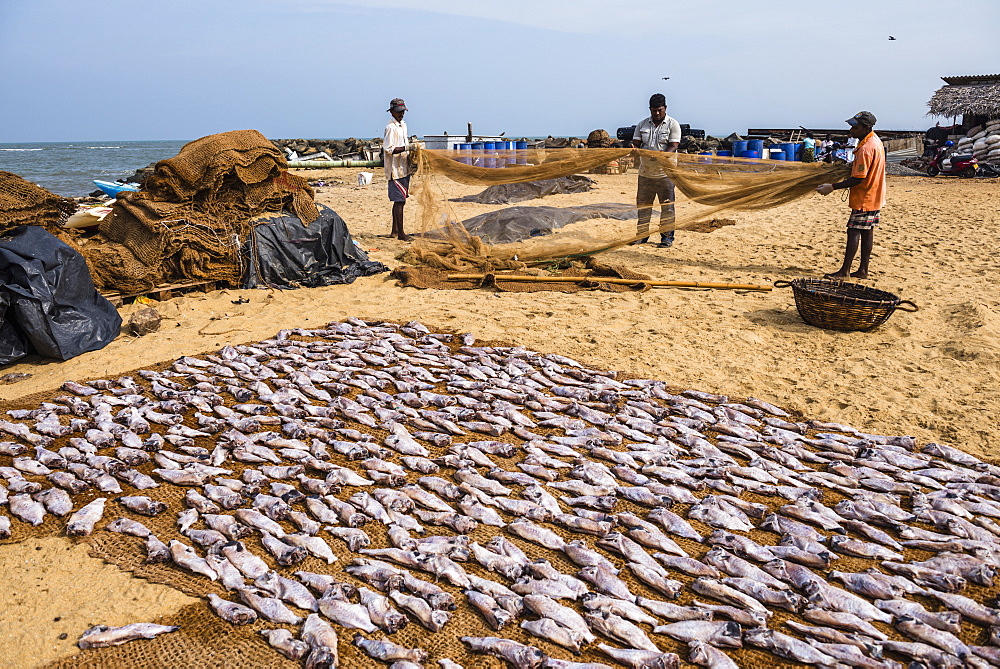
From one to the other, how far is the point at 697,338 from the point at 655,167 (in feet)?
10.5

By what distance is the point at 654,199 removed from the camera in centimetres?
926

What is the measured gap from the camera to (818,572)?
126 inches

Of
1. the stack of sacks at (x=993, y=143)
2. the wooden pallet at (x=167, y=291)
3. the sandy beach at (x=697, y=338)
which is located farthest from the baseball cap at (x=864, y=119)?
the stack of sacks at (x=993, y=143)

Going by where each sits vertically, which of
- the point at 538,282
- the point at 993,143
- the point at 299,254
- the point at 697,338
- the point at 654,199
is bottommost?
the point at 697,338

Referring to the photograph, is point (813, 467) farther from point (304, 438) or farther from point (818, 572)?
point (304, 438)

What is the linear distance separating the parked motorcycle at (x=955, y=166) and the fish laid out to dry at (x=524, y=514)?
1845 cm

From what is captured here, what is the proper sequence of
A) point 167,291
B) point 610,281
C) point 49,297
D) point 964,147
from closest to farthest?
point 49,297 < point 167,291 < point 610,281 < point 964,147

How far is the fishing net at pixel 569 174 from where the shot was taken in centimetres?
816

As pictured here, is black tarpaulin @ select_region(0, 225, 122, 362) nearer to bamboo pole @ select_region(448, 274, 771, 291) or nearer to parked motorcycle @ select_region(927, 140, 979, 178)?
bamboo pole @ select_region(448, 274, 771, 291)

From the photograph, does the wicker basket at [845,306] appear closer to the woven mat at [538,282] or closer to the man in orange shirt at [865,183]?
the man in orange shirt at [865,183]

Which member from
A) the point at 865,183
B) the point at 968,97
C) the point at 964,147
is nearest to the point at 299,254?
the point at 865,183

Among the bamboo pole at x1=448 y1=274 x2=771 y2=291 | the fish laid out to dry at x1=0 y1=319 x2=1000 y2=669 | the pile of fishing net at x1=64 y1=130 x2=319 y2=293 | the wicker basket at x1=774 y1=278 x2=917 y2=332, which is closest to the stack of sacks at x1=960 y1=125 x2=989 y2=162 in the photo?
the bamboo pole at x1=448 y1=274 x2=771 y2=291

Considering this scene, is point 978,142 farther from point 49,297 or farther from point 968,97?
point 49,297

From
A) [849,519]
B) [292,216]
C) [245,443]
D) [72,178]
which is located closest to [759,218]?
[292,216]
